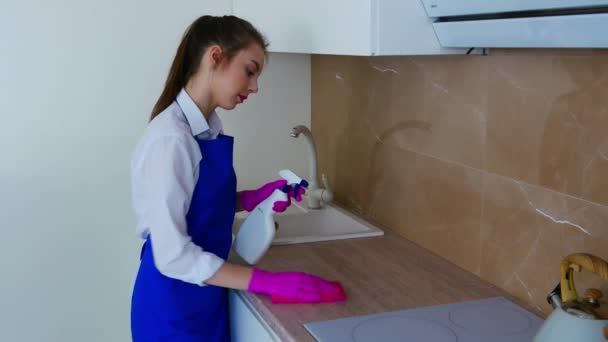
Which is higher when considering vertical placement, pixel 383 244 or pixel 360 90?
pixel 360 90

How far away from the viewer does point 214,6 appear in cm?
230

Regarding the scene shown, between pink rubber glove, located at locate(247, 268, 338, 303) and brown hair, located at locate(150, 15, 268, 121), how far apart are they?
0.45 meters

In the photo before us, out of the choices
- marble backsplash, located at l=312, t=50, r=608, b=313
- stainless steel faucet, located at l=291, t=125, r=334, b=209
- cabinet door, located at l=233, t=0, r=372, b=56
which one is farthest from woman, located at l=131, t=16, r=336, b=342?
stainless steel faucet, located at l=291, t=125, r=334, b=209

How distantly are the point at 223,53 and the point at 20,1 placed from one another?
0.89m

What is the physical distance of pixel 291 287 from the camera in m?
1.47

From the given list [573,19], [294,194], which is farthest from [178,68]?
[573,19]

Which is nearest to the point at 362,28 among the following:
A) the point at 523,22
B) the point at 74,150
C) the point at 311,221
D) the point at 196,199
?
the point at 523,22

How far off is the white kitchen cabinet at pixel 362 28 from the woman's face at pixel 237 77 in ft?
0.58

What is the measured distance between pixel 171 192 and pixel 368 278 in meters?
0.50

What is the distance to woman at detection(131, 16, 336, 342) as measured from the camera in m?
1.44

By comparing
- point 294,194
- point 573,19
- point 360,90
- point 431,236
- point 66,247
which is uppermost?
point 573,19

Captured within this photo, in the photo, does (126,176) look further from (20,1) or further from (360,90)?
(360,90)

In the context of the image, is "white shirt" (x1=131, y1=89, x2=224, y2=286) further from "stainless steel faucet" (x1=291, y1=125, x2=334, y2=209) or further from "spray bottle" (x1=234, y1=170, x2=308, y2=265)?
"stainless steel faucet" (x1=291, y1=125, x2=334, y2=209)

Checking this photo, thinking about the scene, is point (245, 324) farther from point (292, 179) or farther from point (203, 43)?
point (203, 43)
